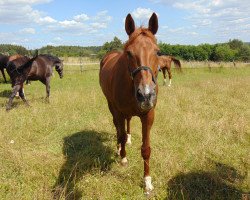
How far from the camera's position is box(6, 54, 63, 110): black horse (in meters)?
9.01

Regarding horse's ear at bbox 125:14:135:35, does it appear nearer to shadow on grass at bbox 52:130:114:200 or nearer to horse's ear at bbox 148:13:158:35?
horse's ear at bbox 148:13:158:35

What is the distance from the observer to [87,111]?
793 centimetres

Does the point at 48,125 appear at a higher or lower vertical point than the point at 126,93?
lower

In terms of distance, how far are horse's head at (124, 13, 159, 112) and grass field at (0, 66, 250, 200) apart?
4.55ft

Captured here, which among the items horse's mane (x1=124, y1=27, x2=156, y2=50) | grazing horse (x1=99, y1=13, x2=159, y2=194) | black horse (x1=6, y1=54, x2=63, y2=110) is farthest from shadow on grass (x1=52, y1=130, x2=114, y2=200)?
black horse (x1=6, y1=54, x2=63, y2=110)

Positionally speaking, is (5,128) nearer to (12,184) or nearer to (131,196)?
(12,184)

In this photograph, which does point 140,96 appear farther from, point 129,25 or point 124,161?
point 124,161

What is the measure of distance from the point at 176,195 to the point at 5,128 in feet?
13.3

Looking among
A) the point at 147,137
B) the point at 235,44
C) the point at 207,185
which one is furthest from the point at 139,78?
the point at 235,44

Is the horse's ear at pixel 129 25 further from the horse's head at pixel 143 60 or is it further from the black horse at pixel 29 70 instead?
the black horse at pixel 29 70

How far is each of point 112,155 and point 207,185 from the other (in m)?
1.74

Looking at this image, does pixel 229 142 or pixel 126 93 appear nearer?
pixel 126 93

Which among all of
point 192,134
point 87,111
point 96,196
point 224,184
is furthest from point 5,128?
point 224,184

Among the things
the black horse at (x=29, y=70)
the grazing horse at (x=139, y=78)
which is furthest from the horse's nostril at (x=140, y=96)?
the black horse at (x=29, y=70)
